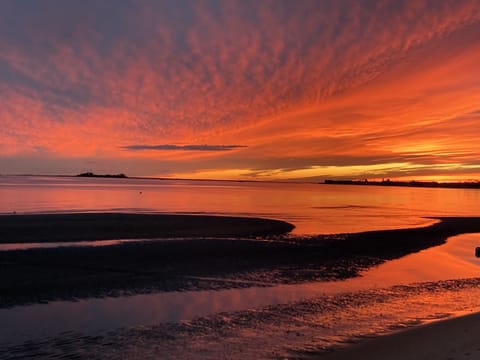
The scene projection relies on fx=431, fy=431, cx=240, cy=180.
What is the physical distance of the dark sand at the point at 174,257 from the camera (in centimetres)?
1465

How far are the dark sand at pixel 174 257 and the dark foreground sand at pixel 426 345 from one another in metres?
6.41

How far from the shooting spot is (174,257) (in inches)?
786

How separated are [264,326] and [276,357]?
2.05m

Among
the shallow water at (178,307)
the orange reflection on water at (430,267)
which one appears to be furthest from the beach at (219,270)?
the orange reflection on water at (430,267)

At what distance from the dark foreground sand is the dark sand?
6414 mm

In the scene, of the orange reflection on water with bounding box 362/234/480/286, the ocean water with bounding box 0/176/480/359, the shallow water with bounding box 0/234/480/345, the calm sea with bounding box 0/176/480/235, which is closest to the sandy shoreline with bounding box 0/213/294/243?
the calm sea with bounding box 0/176/480/235

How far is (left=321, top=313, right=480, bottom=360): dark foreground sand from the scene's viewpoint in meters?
8.08

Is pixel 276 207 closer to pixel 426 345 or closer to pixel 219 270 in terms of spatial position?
pixel 219 270

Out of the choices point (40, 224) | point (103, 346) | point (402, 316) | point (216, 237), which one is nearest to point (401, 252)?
point (216, 237)

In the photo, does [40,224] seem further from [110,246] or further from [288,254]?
[288,254]

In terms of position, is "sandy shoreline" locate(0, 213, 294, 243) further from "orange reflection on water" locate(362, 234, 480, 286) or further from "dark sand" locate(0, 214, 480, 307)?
"orange reflection on water" locate(362, 234, 480, 286)

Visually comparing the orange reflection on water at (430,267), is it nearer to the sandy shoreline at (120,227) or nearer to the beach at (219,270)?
the beach at (219,270)

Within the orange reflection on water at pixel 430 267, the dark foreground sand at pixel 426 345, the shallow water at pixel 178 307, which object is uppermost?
the dark foreground sand at pixel 426 345

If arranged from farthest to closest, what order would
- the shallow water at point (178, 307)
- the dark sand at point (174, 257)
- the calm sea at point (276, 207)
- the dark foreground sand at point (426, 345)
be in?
1. the calm sea at point (276, 207)
2. the dark sand at point (174, 257)
3. the shallow water at point (178, 307)
4. the dark foreground sand at point (426, 345)
